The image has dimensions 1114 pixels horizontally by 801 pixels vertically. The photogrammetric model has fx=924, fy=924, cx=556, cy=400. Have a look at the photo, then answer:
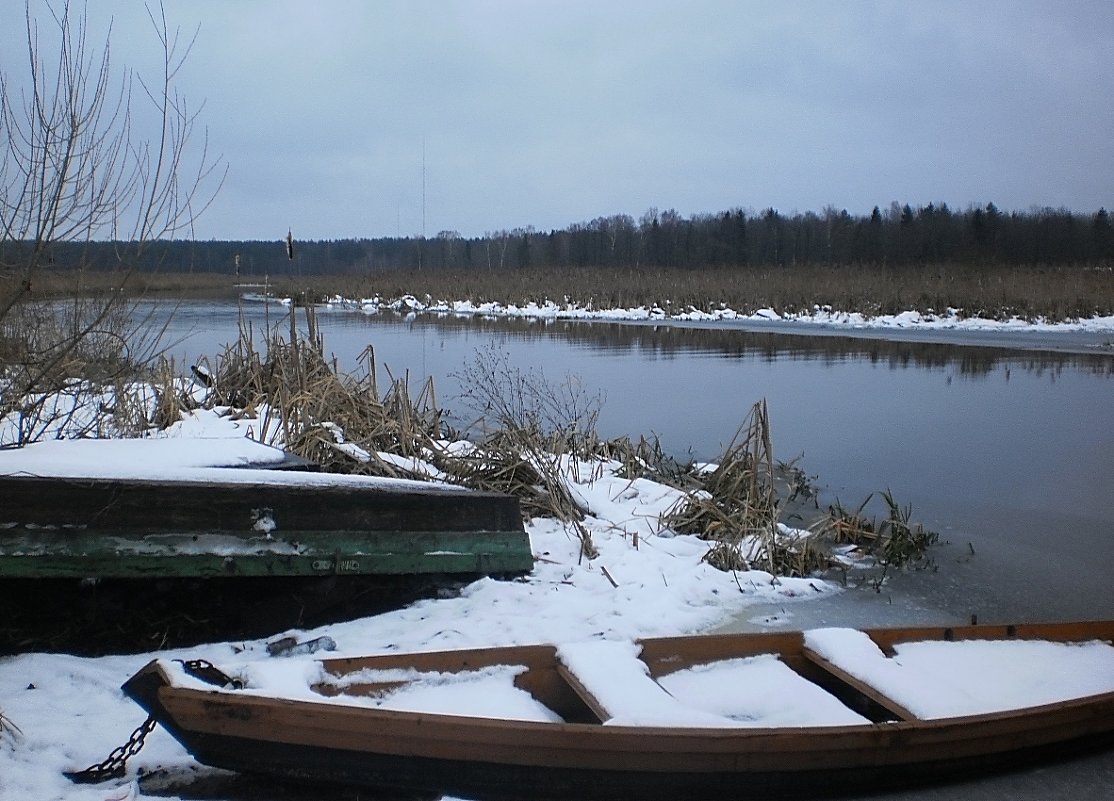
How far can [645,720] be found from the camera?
11.3ft

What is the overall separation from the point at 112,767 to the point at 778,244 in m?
68.0

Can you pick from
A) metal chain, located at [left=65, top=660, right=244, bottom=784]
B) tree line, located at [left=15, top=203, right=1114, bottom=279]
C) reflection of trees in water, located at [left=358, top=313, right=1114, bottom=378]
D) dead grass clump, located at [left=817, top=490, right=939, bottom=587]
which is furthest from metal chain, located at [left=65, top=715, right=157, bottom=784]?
tree line, located at [left=15, top=203, right=1114, bottom=279]

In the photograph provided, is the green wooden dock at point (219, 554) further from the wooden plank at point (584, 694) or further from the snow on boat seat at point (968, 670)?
the snow on boat seat at point (968, 670)

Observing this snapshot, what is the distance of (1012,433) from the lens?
442 inches

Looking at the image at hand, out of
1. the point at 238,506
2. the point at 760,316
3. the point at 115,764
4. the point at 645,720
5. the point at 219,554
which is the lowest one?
the point at 115,764

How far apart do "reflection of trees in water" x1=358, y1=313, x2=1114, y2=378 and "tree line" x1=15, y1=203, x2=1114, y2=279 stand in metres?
18.6

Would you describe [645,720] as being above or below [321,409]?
below

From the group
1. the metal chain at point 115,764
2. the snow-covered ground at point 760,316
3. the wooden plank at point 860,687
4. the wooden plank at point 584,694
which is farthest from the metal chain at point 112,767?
the snow-covered ground at point 760,316

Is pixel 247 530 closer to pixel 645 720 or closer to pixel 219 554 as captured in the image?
pixel 219 554

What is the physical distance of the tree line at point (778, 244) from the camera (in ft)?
173

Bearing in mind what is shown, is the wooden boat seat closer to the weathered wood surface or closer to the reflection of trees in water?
the weathered wood surface

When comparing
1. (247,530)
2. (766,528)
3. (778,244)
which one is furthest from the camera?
(778,244)

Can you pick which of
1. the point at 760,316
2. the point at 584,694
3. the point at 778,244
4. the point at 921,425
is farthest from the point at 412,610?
the point at 778,244

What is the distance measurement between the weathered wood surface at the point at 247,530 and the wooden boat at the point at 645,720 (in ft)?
4.04
